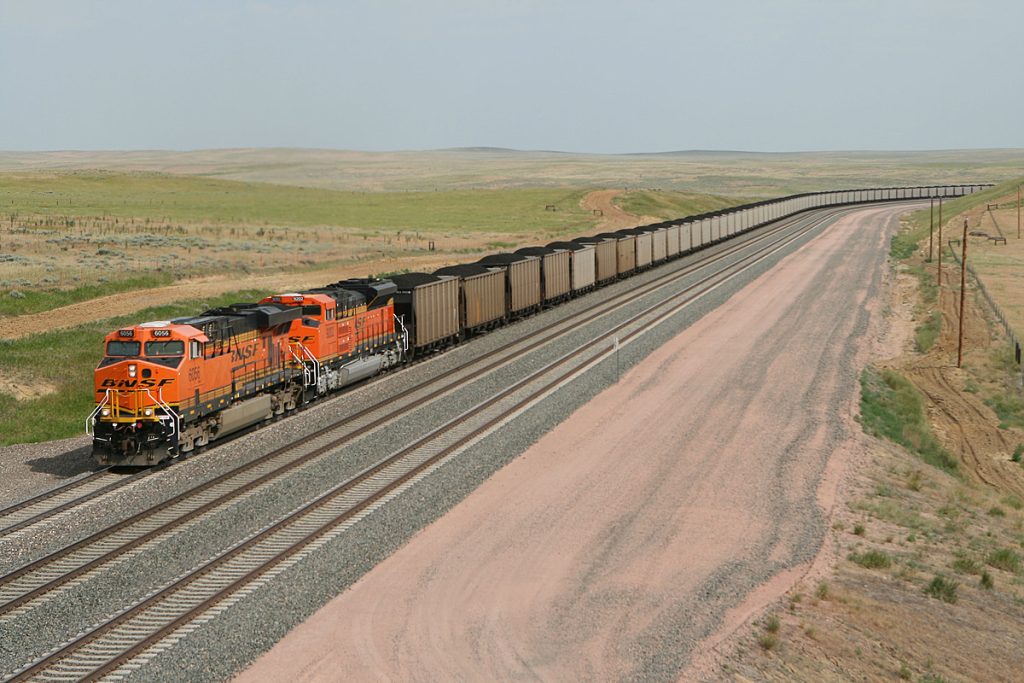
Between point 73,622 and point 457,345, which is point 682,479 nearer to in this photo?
point 73,622

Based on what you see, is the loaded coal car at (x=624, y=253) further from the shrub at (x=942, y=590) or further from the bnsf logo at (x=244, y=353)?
the shrub at (x=942, y=590)

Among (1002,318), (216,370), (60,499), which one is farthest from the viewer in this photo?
(1002,318)

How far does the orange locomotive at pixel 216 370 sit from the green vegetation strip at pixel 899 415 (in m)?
17.2

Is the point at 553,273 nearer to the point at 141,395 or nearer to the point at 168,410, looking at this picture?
the point at 168,410

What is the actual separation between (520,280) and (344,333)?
1772 centimetres

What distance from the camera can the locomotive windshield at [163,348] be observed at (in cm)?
2553

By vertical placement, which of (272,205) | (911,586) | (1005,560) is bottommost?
(1005,560)

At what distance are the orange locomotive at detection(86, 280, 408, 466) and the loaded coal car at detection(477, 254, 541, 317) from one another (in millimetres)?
15017

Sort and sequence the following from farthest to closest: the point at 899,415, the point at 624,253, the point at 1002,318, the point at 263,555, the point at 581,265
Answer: the point at 624,253, the point at 581,265, the point at 1002,318, the point at 899,415, the point at 263,555

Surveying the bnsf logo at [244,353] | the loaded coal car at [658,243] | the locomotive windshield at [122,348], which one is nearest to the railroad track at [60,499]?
the locomotive windshield at [122,348]

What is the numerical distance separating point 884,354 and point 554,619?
101ft

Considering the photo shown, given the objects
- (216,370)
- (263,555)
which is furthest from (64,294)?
(263,555)

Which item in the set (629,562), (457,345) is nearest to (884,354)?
(457,345)

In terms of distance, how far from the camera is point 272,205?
480 feet
